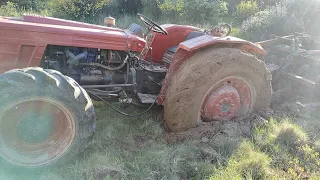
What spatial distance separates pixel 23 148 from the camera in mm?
3104

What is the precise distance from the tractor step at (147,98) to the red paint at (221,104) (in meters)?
0.65

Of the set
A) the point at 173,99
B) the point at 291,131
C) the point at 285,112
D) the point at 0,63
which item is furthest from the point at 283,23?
the point at 0,63

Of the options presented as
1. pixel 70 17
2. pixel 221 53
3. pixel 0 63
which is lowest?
pixel 70 17

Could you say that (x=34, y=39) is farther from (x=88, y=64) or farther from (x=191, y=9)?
(x=191, y=9)

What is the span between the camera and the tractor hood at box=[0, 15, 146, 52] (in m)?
3.32

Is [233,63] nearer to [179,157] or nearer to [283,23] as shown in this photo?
[179,157]

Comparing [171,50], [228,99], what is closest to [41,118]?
[228,99]

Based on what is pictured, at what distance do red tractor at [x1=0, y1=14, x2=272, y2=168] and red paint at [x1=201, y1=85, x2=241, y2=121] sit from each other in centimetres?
1

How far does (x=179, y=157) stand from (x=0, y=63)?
2122mm

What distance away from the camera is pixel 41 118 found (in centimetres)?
315

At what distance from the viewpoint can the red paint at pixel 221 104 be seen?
12.9 ft

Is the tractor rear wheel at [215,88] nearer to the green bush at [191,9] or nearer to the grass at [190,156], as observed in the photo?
the grass at [190,156]

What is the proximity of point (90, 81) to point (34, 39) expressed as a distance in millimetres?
794

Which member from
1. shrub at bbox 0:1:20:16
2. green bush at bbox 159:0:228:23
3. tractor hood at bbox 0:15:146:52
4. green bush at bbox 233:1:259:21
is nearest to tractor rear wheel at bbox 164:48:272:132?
tractor hood at bbox 0:15:146:52
